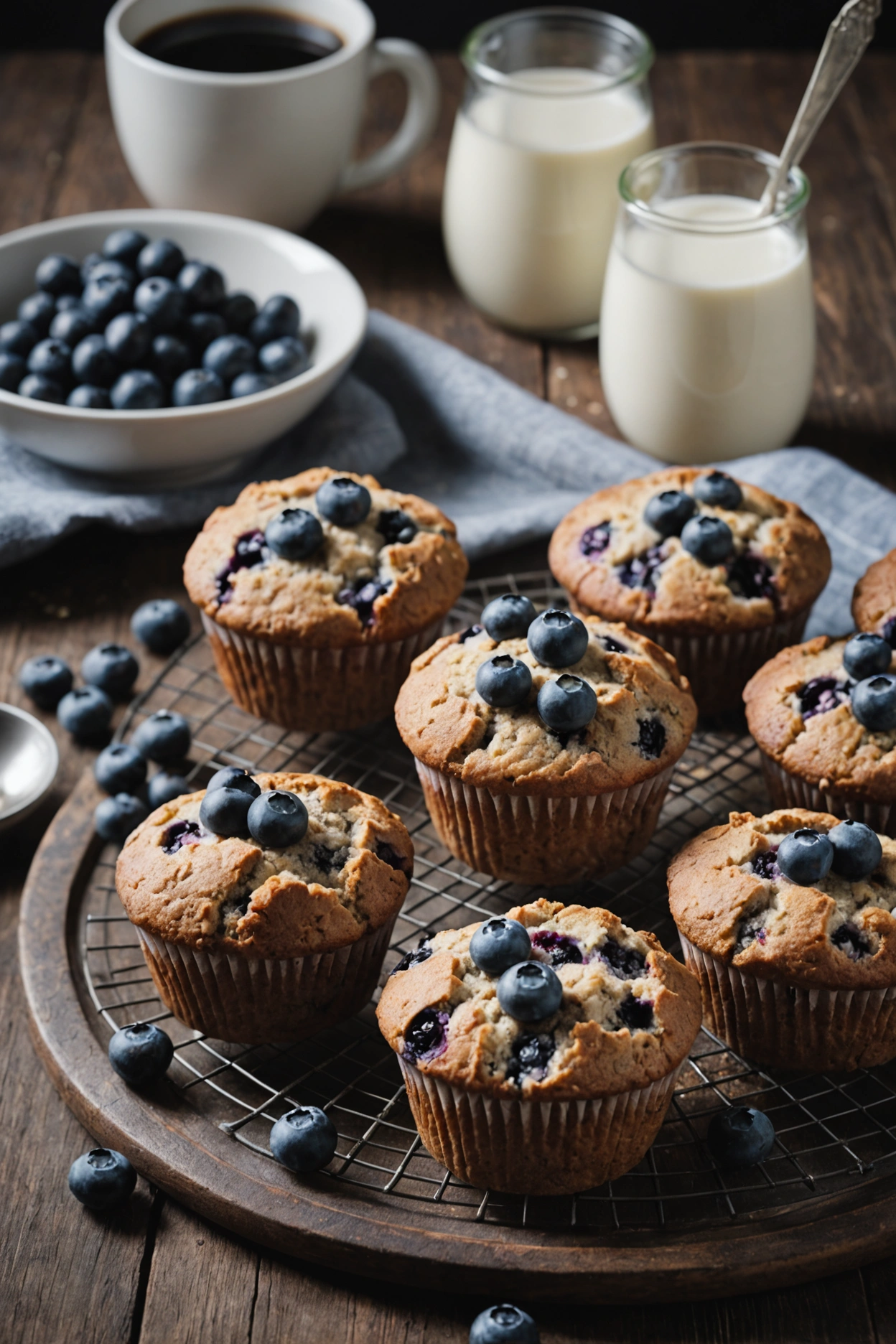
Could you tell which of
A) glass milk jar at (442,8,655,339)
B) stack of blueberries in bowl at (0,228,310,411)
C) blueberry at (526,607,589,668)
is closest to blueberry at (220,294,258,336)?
stack of blueberries in bowl at (0,228,310,411)

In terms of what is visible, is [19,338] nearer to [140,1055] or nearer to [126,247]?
[126,247]

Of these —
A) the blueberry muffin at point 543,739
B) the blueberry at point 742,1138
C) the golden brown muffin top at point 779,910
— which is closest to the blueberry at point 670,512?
the blueberry muffin at point 543,739

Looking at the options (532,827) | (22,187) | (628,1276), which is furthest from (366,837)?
(22,187)

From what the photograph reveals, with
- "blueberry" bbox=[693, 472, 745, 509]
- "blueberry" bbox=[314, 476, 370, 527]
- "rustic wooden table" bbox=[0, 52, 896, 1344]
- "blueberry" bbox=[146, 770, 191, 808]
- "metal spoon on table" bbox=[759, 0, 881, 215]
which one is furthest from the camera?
"metal spoon on table" bbox=[759, 0, 881, 215]

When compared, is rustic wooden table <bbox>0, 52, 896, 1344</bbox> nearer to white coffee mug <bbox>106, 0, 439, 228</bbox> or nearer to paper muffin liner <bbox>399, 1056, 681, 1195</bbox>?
paper muffin liner <bbox>399, 1056, 681, 1195</bbox>

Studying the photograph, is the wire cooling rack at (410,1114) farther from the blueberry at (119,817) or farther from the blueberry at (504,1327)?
the blueberry at (504,1327)

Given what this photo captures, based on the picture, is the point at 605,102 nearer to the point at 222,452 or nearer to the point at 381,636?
the point at 222,452
